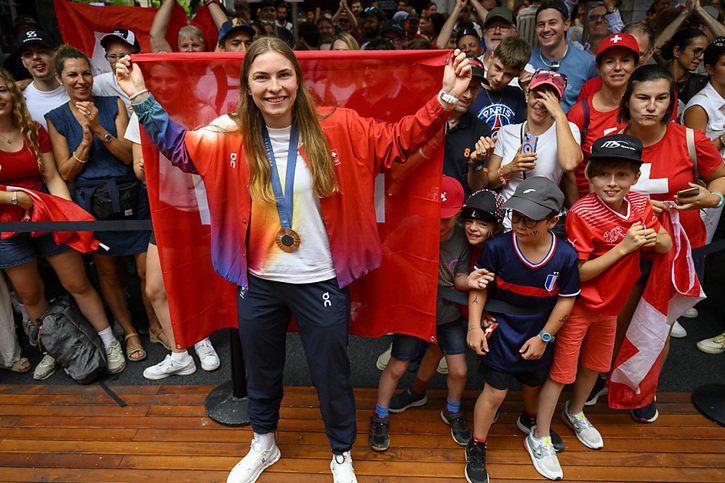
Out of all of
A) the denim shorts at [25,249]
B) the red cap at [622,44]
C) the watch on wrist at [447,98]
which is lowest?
the denim shorts at [25,249]

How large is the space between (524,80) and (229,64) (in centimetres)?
176

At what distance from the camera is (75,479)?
8.52ft

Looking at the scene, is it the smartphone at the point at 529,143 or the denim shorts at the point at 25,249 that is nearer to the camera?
the smartphone at the point at 529,143

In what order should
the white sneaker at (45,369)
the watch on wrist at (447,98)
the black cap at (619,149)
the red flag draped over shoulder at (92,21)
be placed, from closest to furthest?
the watch on wrist at (447,98) < the black cap at (619,149) < the white sneaker at (45,369) < the red flag draped over shoulder at (92,21)

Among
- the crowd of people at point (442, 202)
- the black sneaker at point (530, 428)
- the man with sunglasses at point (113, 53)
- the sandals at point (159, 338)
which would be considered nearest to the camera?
the crowd of people at point (442, 202)

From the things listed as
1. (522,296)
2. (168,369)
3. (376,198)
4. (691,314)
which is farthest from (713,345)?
(168,369)

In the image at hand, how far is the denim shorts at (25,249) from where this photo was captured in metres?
3.22

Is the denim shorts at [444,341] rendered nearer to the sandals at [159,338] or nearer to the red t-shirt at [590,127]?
the red t-shirt at [590,127]

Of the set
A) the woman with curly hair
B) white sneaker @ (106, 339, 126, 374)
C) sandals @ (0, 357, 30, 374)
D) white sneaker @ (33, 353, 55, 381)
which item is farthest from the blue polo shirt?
sandals @ (0, 357, 30, 374)

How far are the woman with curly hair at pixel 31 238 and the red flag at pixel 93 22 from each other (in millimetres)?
1489

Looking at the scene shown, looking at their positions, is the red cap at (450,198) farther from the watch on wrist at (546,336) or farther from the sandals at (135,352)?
the sandals at (135,352)

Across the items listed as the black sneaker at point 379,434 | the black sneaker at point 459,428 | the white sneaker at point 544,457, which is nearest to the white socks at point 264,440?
the black sneaker at point 379,434

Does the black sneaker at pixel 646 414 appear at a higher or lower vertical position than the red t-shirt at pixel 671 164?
lower

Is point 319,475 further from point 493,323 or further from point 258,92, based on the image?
point 258,92
